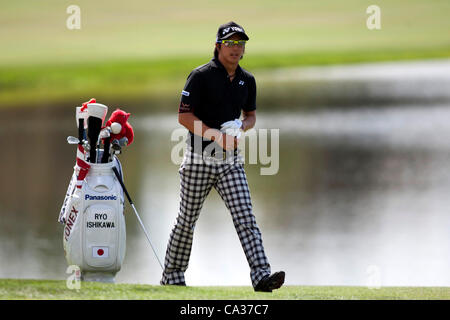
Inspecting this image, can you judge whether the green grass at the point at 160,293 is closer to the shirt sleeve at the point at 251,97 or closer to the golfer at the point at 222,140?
the golfer at the point at 222,140

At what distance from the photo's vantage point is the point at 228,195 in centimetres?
579

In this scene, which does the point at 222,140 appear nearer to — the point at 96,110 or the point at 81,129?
the point at 96,110

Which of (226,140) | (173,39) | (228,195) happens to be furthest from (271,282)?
(173,39)

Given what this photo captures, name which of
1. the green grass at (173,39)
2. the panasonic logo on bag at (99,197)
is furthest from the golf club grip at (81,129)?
the green grass at (173,39)

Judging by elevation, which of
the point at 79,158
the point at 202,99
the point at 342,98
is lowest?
the point at 342,98

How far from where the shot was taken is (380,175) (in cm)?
1409

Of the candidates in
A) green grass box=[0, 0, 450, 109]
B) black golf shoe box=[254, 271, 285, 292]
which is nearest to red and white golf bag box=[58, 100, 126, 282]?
black golf shoe box=[254, 271, 285, 292]

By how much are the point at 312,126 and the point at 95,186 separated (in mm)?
14780

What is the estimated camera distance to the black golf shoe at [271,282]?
5.55m

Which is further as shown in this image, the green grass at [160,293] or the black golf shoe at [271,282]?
the black golf shoe at [271,282]

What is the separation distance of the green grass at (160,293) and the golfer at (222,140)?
0.34 meters

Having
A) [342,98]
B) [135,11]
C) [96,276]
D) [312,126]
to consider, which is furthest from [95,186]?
[135,11]

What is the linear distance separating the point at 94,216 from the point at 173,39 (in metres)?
44.7
